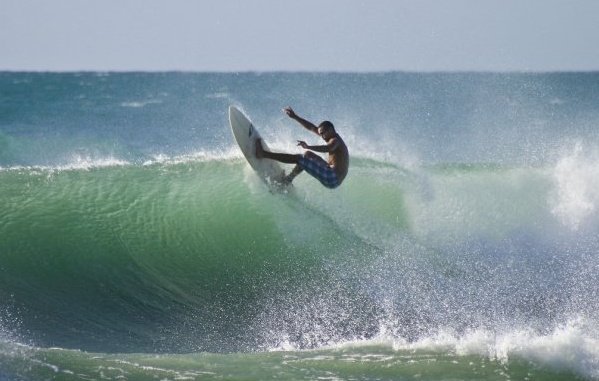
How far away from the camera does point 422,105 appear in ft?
135

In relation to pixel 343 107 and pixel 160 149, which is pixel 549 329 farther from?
pixel 343 107

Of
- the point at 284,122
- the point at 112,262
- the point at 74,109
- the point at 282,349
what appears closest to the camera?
the point at 282,349

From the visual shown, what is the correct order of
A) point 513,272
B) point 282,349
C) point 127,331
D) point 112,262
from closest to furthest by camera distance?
point 282,349 → point 127,331 → point 112,262 → point 513,272

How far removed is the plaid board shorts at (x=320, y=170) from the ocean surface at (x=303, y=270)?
3.67 ft

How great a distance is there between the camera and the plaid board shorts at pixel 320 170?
1017 cm

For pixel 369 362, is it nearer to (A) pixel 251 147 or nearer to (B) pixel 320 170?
(B) pixel 320 170

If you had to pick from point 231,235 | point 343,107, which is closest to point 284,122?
point 343,107


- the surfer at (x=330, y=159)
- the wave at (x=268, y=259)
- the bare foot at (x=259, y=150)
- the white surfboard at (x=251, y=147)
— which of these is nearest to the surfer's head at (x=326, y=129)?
the surfer at (x=330, y=159)

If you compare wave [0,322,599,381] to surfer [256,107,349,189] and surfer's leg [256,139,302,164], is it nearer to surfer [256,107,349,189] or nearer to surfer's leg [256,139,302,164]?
surfer [256,107,349,189]

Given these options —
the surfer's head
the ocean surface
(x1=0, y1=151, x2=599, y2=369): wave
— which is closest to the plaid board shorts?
the surfer's head

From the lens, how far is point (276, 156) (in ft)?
34.3

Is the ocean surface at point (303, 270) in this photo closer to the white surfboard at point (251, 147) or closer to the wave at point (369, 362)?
the wave at point (369, 362)

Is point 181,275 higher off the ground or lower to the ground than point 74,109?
lower

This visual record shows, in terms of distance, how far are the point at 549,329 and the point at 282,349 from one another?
8.48ft
